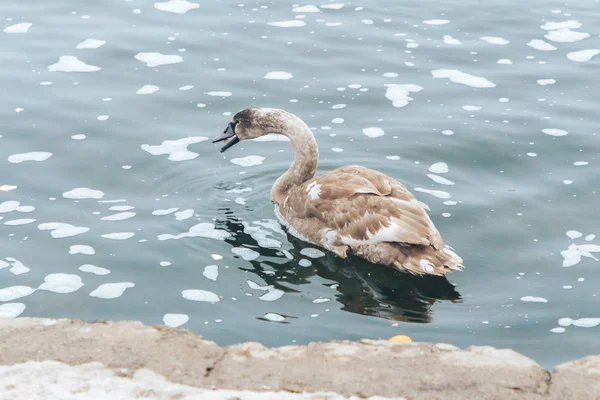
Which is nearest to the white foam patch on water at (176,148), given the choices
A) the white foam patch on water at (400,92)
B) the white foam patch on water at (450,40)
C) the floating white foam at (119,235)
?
the floating white foam at (119,235)

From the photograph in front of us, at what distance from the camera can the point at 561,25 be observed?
16.0 m

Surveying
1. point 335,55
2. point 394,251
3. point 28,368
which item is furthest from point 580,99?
point 28,368

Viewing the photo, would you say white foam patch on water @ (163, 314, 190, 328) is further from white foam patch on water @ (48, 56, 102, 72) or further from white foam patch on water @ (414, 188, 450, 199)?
white foam patch on water @ (48, 56, 102, 72)

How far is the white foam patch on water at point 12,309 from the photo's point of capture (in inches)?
322

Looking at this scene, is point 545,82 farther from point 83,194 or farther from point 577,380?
point 577,380

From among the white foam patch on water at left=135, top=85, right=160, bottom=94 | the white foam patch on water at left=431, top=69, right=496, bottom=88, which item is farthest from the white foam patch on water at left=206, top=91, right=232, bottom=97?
the white foam patch on water at left=431, top=69, right=496, bottom=88

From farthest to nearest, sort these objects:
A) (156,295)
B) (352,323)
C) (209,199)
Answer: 1. (209,199)
2. (156,295)
3. (352,323)

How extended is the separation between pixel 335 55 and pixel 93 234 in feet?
21.3

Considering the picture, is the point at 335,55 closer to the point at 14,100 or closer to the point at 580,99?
the point at 580,99

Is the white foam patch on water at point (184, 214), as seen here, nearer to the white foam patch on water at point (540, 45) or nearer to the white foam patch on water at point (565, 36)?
the white foam patch on water at point (540, 45)

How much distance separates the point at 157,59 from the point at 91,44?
4.40 feet

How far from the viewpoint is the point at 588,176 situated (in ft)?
36.3

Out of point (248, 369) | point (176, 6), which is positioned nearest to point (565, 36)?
point (176, 6)

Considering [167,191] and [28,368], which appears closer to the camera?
[28,368]
